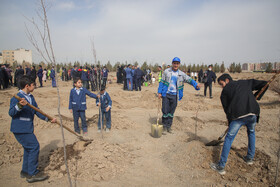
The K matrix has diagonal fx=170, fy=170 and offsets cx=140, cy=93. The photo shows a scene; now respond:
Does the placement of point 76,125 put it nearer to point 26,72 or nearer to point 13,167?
point 13,167

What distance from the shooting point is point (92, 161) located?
327cm

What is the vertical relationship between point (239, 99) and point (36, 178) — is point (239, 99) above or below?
above

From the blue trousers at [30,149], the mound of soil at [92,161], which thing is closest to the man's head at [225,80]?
the mound of soil at [92,161]

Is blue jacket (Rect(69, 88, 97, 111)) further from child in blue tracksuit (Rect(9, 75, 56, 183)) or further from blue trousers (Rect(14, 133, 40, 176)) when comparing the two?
blue trousers (Rect(14, 133, 40, 176))

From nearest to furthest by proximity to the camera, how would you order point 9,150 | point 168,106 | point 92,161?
point 92,161, point 9,150, point 168,106

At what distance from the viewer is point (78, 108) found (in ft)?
15.1

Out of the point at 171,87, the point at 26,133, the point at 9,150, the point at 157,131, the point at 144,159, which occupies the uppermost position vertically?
the point at 171,87

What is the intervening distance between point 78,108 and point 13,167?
6.03 ft

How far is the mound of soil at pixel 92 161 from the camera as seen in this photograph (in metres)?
3.10

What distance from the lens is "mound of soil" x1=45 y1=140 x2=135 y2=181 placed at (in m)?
3.10

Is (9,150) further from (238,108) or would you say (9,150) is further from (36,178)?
(238,108)

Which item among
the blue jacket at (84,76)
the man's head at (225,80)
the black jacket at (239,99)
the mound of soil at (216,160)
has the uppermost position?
the blue jacket at (84,76)

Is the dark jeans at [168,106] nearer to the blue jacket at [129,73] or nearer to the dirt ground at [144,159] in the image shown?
the dirt ground at [144,159]

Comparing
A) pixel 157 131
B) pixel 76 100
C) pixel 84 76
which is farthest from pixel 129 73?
pixel 157 131
